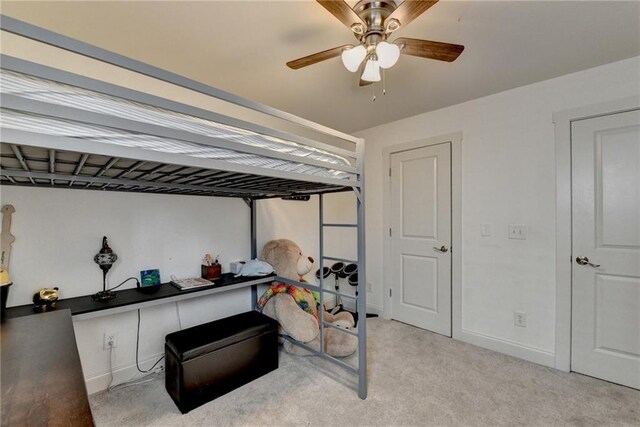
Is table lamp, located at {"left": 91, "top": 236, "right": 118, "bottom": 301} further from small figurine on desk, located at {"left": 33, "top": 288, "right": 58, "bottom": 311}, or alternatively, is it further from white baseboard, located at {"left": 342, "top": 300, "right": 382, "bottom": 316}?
white baseboard, located at {"left": 342, "top": 300, "right": 382, "bottom": 316}

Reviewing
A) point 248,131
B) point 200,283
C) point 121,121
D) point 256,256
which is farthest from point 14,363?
A: point 256,256

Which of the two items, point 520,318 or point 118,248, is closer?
point 118,248

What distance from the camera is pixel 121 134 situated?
34.5 inches

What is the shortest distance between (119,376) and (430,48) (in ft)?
9.47

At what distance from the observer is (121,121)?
2.76ft

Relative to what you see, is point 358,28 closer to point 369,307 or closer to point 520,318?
point 520,318

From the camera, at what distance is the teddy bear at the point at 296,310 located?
2.16 meters

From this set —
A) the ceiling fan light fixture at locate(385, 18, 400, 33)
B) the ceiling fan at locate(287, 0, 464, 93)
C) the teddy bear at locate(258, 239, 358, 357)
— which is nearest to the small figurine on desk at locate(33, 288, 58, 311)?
the teddy bear at locate(258, 239, 358, 357)

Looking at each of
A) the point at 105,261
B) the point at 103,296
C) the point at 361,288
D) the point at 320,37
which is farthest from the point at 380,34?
the point at 103,296

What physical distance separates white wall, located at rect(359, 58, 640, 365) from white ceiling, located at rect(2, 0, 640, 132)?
0.55 ft

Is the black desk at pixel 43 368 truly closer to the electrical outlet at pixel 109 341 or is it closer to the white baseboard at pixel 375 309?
the electrical outlet at pixel 109 341

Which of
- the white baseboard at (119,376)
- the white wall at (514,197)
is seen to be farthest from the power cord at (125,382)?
the white wall at (514,197)

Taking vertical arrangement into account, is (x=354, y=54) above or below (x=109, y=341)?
above

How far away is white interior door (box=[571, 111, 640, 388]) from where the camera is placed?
194cm
